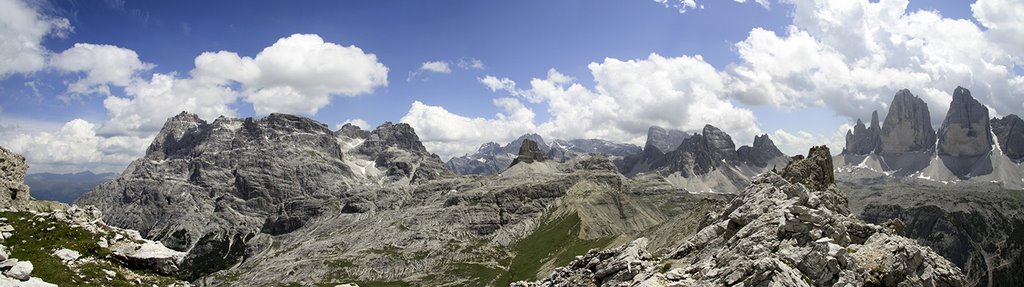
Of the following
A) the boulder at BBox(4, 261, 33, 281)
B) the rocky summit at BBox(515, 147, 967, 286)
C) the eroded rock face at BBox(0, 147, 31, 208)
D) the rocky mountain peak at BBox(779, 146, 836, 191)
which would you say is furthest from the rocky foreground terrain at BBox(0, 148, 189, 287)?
the rocky mountain peak at BBox(779, 146, 836, 191)

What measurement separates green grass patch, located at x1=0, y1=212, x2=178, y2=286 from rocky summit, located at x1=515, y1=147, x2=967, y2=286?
1436 inches

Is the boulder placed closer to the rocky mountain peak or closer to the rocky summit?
the rocky summit

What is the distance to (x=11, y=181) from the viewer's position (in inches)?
2532

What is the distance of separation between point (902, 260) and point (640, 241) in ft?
73.1

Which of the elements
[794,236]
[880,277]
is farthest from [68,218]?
[880,277]

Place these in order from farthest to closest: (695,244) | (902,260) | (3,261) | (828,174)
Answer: (828,174), (695,244), (902,260), (3,261)

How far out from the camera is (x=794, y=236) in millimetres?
49969

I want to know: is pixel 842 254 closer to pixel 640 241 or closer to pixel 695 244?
pixel 695 244

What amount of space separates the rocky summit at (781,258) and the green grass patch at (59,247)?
120 feet

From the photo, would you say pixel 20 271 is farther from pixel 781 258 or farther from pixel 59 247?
pixel 781 258

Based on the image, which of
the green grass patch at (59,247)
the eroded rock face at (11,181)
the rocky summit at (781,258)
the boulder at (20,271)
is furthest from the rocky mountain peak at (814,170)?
the eroded rock face at (11,181)

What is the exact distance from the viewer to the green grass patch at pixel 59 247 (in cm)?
3769

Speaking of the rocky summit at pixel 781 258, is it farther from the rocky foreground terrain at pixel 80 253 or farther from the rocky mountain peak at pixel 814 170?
the rocky foreground terrain at pixel 80 253

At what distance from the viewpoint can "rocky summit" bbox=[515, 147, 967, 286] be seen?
41.8 meters
